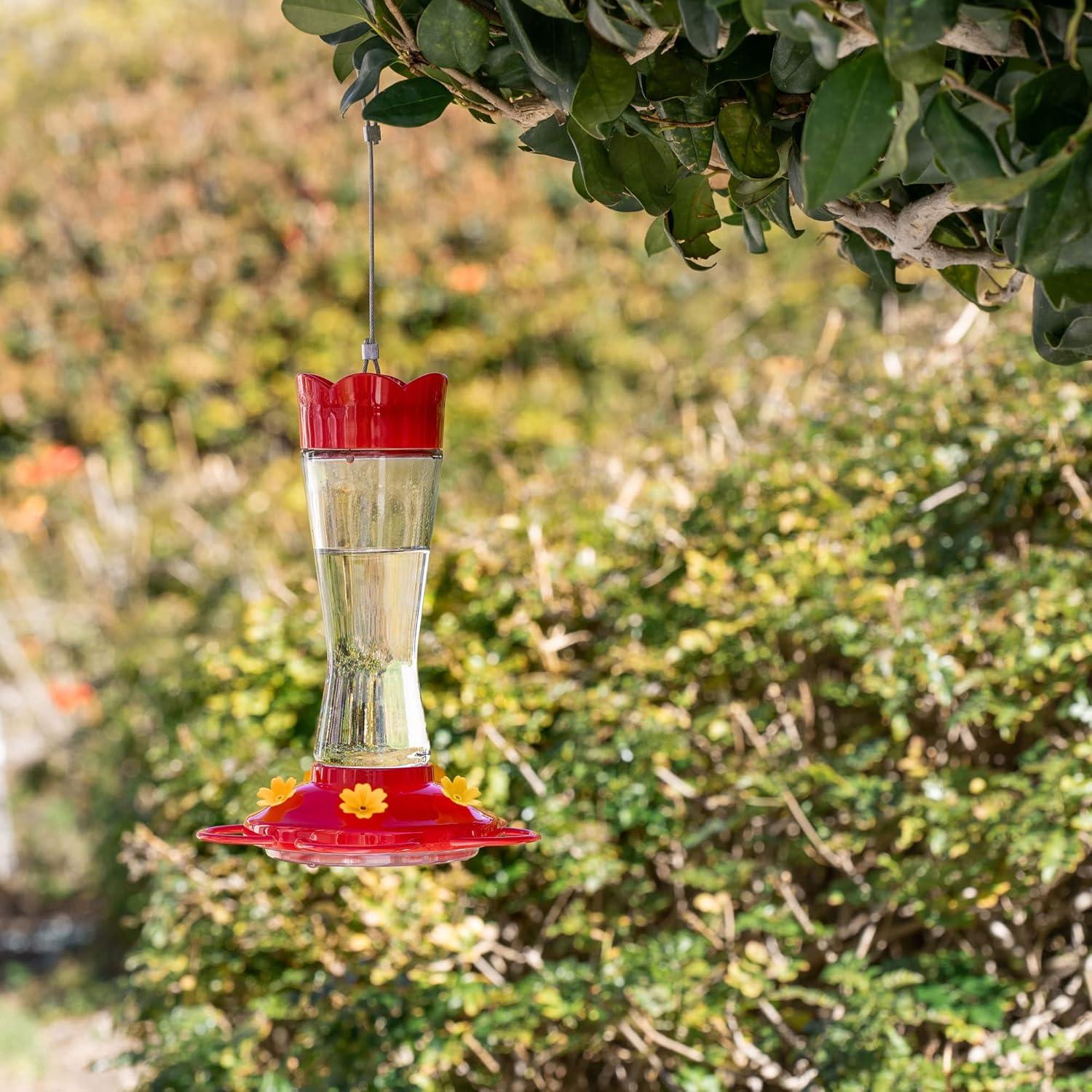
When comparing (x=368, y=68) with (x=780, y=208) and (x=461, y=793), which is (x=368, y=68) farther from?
(x=461, y=793)

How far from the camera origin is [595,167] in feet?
3.94

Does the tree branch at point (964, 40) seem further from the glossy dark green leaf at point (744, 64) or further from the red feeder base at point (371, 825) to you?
the red feeder base at point (371, 825)

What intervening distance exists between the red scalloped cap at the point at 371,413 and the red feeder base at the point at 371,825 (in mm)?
364

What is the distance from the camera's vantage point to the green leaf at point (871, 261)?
1.32 m

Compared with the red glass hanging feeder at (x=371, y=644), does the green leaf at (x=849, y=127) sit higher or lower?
higher

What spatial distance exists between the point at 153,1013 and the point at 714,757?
4.29ft

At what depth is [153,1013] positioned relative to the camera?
2848mm

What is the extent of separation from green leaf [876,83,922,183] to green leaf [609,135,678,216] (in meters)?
0.37

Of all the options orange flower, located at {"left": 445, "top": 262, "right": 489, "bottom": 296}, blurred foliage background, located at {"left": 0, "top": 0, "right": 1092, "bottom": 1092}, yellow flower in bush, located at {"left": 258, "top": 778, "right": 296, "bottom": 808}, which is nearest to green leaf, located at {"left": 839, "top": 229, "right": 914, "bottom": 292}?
yellow flower in bush, located at {"left": 258, "top": 778, "right": 296, "bottom": 808}

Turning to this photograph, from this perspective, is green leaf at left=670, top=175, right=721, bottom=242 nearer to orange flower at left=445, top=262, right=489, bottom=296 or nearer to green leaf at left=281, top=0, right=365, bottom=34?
green leaf at left=281, top=0, right=365, bottom=34

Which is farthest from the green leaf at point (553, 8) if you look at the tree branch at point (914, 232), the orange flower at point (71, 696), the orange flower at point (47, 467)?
the orange flower at point (47, 467)

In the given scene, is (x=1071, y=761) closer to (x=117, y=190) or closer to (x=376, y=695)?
(x=376, y=695)

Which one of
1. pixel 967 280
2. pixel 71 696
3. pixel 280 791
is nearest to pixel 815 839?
pixel 280 791

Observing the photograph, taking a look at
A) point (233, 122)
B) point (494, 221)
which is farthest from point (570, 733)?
point (233, 122)
